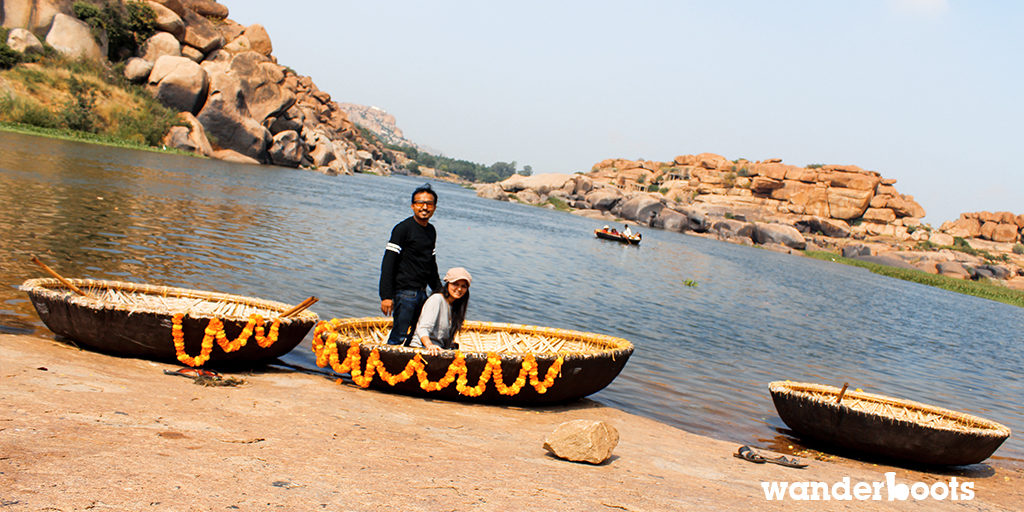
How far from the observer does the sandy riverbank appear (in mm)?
3574

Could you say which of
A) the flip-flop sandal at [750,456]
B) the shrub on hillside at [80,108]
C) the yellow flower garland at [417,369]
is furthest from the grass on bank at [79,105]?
the flip-flop sandal at [750,456]

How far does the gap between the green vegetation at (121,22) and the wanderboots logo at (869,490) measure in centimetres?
6224

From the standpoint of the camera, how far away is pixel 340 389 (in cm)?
707

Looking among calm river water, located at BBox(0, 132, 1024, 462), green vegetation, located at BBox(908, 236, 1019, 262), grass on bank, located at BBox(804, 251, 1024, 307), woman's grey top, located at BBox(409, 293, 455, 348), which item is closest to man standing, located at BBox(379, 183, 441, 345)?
woman's grey top, located at BBox(409, 293, 455, 348)

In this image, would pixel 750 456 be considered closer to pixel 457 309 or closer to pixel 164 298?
pixel 457 309

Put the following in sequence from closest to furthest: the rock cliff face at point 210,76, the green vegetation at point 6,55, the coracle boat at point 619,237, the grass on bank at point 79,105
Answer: the grass on bank at point 79,105 < the green vegetation at point 6,55 < the coracle boat at point 619,237 < the rock cliff face at point 210,76

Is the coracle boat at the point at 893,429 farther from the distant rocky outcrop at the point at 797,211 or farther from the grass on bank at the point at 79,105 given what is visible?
the distant rocky outcrop at the point at 797,211

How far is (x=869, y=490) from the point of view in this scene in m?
6.04

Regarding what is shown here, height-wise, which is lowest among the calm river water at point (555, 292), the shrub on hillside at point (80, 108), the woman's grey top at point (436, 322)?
the calm river water at point (555, 292)

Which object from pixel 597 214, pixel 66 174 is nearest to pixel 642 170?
pixel 597 214

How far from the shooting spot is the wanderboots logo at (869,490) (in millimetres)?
5422

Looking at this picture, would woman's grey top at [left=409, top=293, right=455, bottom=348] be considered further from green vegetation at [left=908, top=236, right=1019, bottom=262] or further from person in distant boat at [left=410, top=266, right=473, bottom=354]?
green vegetation at [left=908, top=236, right=1019, bottom=262]

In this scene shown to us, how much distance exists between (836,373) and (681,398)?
585 cm

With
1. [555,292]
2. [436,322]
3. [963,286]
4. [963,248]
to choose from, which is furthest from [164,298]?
[963,248]
